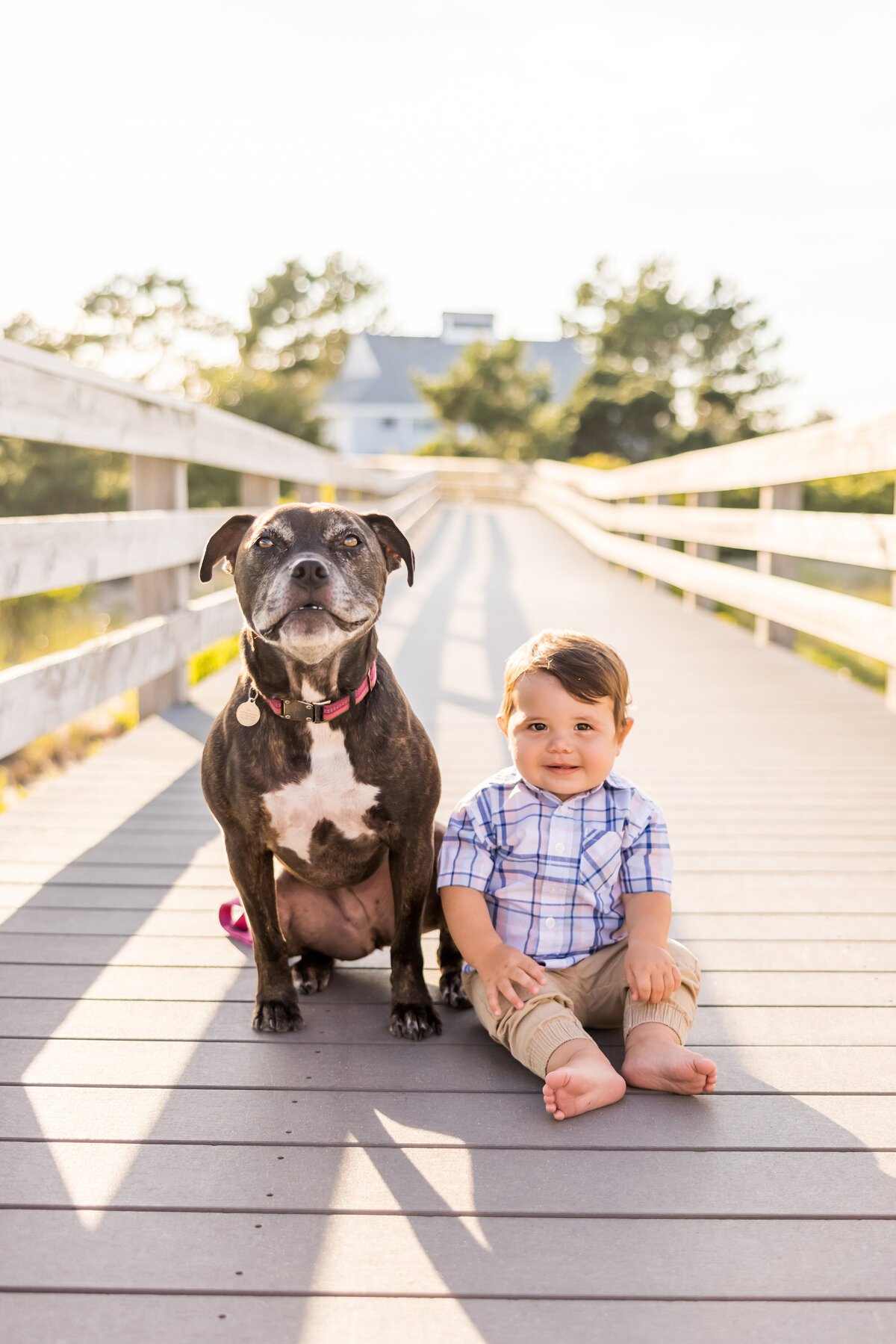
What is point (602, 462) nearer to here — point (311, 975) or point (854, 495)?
point (854, 495)

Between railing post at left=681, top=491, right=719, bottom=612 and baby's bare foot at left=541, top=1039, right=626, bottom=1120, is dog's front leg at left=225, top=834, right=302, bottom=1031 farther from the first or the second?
railing post at left=681, top=491, right=719, bottom=612

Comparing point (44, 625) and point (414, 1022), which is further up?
point (414, 1022)

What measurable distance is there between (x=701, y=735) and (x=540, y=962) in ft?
9.08

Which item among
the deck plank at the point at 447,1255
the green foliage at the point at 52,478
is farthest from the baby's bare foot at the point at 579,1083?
the green foliage at the point at 52,478

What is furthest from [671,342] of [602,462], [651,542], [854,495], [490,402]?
[651,542]

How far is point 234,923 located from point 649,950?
104 centimetres

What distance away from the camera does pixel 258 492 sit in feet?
21.4

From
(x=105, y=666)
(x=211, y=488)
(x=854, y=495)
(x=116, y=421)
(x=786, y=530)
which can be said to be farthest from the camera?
(x=211, y=488)

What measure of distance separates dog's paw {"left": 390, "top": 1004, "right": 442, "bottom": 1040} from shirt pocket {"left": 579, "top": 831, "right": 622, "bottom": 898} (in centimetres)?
39

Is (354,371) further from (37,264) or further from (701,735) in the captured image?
(701,735)

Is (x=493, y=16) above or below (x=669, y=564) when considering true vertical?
above

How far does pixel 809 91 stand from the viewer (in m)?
18.4

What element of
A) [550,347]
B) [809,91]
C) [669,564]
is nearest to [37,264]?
[809,91]

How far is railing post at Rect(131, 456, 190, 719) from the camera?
4.88 metres
